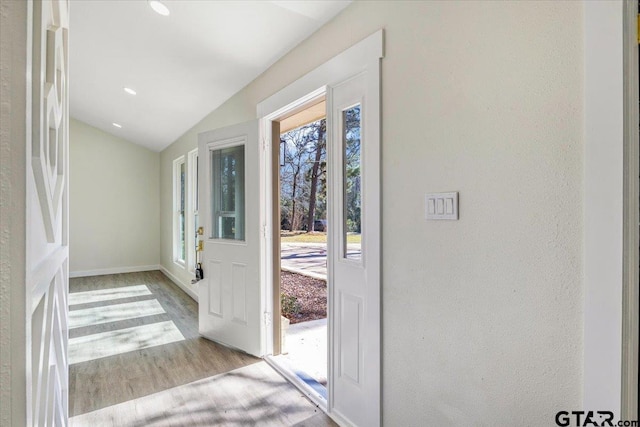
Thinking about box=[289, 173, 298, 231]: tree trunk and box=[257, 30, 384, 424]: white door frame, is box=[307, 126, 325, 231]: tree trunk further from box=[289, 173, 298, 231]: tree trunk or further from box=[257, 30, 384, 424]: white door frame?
box=[257, 30, 384, 424]: white door frame

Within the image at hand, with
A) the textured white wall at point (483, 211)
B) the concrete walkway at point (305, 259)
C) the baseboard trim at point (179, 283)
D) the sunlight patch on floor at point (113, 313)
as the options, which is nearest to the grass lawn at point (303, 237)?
the concrete walkway at point (305, 259)

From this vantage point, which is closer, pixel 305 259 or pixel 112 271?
pixel 112 271

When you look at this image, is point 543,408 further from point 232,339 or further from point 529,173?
point 232,339

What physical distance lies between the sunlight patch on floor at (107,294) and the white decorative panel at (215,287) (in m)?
2.33

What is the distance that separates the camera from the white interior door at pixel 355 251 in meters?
1.78

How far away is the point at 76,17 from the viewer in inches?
108

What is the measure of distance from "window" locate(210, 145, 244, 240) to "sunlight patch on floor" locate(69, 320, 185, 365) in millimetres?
1127

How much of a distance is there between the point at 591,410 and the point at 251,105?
305cm

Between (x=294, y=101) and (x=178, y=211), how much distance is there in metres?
4.35

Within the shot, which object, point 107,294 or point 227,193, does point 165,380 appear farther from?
point 107,294

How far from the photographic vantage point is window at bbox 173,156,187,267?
19.5ft

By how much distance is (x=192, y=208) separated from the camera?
5309 mm

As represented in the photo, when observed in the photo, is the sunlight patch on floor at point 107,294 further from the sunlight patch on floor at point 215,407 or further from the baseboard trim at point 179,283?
the sunlight patch on floor at point 215,407
